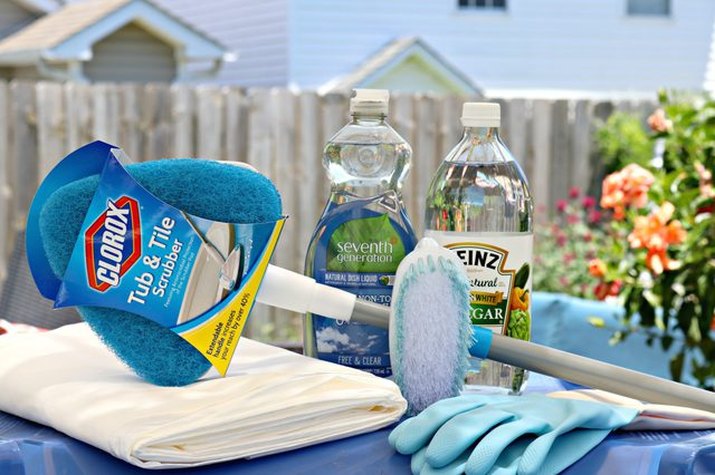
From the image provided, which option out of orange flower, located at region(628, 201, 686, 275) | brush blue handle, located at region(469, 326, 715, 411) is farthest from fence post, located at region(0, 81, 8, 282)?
brush blue handle, located at region(469, 326, 715, 411)

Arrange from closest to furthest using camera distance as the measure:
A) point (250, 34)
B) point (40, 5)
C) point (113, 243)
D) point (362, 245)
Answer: point (113, 243) → point (362, 245) → point (40, 5) → point (250, 34)

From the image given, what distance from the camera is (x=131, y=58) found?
10266 millimetres

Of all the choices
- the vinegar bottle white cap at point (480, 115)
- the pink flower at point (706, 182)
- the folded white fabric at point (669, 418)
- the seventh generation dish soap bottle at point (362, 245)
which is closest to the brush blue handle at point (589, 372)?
the folded white fabric at point (669, 418)

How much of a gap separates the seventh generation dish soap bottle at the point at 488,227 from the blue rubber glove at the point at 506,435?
0.50ft

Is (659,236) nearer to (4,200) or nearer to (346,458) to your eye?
(346,458)

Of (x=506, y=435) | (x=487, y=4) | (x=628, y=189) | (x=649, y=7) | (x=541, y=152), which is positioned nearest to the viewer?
(x=506, y=435)

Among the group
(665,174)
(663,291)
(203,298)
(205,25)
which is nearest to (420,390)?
(203,298)

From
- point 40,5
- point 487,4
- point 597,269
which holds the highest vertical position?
point 487,4

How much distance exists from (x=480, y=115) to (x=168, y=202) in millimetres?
362

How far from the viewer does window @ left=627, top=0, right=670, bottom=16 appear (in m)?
12.8

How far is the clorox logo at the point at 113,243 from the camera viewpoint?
1.02 meters

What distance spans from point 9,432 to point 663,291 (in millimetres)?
2131

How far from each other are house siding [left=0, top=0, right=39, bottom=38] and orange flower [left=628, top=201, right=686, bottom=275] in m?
9.67

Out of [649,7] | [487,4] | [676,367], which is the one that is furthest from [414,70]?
[676,367]
